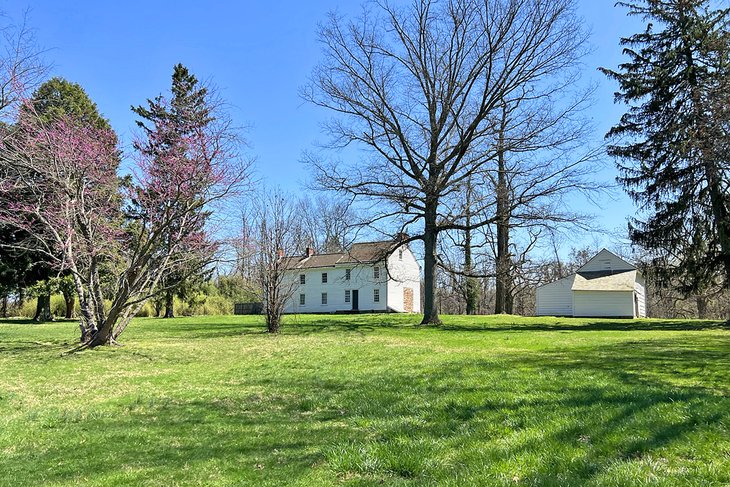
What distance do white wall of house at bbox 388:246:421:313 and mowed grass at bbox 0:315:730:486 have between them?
105 ft

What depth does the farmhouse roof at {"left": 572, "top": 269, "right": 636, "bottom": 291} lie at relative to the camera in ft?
121

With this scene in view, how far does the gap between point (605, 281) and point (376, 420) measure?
37.1m

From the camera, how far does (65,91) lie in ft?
97.1

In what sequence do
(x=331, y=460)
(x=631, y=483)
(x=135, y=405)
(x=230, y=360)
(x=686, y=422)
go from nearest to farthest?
1. (x=631, y=483)
2. (x=331, y=460)
3. (x=686, y=422)
4. (x=135, y=405)
5. (x=230, y=360)

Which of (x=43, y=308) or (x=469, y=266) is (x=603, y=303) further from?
(x=43, y=308)

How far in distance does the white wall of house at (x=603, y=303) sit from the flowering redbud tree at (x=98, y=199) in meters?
31.5

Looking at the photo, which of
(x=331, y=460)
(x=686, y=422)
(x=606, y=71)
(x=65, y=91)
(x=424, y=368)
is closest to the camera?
(x=331, y=460)

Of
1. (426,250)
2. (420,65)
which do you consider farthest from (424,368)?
(420,65)

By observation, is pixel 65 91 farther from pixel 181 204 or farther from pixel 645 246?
pixel 645 246

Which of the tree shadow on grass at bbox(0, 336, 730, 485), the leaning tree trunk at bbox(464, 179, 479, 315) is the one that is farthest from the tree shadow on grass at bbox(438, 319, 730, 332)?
the tree shadow on grass at bbox(0, 336, 730, 485)

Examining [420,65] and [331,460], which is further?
A: [420,65]

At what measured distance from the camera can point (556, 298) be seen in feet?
130

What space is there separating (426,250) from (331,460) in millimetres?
18660

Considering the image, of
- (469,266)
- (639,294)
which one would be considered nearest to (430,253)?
(469,266)
